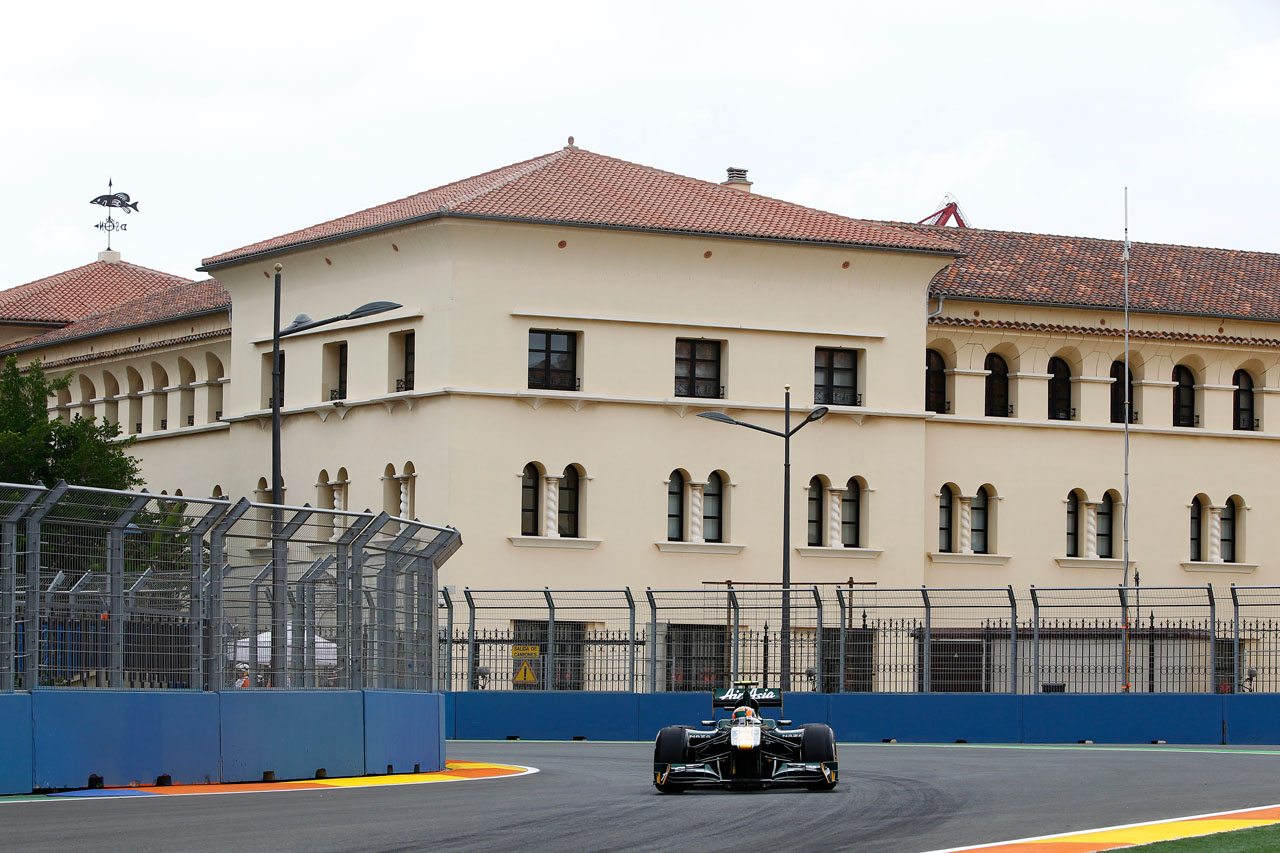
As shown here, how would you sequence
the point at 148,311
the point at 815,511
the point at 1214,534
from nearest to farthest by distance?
the point at 815,511
the point at 1214,534
the point at 148,311

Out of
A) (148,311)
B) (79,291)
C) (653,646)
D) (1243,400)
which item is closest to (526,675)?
(653,646)

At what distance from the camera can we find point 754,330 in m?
49.3

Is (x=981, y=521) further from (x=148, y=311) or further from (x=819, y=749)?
(x=819, y=749)

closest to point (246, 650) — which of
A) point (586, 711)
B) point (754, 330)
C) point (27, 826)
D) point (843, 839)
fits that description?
point (27, 826)

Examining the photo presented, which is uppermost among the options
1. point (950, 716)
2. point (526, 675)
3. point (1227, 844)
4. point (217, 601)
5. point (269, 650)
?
point (217, 601)

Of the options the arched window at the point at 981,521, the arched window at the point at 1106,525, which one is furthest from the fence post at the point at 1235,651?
the arched window at the point at 1106,525

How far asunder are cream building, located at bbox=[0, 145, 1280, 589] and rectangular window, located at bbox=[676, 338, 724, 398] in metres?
0.06

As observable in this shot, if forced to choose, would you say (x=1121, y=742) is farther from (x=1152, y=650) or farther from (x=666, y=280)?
(x=666, y=280)

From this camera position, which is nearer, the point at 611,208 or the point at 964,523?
the point at 611,208

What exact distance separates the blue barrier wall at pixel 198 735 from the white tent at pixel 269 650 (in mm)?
350

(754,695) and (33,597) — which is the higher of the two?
(33,597)

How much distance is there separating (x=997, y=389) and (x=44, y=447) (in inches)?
941

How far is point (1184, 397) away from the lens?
2194 inches

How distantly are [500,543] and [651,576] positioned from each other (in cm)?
374
